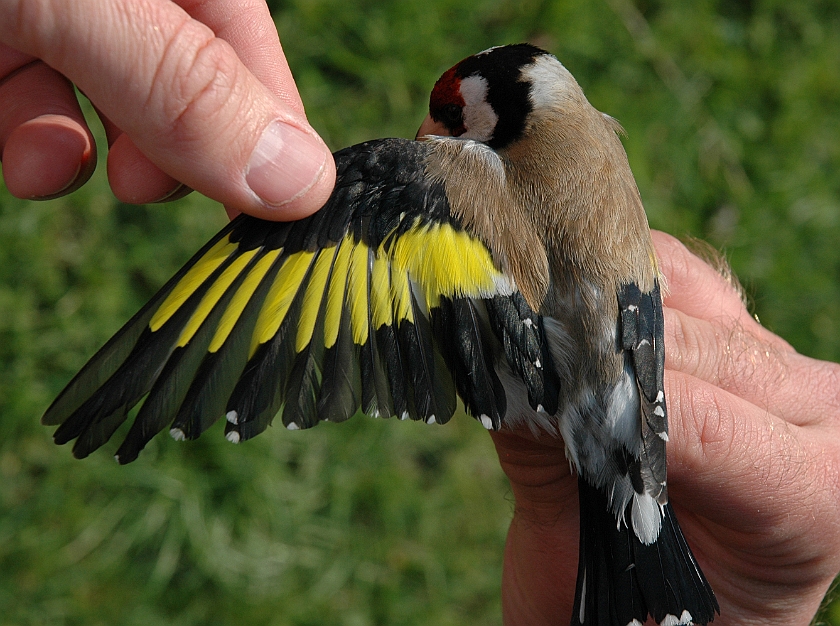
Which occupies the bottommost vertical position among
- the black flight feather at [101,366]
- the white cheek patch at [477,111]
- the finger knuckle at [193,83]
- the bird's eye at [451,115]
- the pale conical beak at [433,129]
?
the black flight feather at [101,366]

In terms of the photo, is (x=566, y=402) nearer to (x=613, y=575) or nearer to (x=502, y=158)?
(x=613, y=575)

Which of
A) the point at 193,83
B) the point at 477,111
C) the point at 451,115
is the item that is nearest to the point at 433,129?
the point at 451,115

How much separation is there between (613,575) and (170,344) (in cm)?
109

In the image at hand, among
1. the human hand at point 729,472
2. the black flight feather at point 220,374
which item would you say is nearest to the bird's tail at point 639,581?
the human hand at point 729,472

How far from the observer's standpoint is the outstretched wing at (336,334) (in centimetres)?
183

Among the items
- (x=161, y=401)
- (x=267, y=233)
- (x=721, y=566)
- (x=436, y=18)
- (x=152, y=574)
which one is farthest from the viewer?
(x=436, y=18)

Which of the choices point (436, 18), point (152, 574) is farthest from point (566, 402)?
point (436, 18)

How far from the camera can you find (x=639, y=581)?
1894 millimetres

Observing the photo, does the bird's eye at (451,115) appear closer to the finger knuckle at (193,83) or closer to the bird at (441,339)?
the bird at (441,339)

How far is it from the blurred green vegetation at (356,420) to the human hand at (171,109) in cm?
133

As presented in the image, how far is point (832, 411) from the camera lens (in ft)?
7.61

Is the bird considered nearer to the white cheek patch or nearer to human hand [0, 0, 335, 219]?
human hand [0, 0, 335, 219]

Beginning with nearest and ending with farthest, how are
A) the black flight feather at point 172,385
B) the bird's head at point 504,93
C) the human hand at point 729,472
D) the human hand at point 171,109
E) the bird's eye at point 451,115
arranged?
1. the human hand at point 171,109
2. the black flight feather at point 172,385
3. the human hand at point 729,472
4. the bird's head at point 504,93
5. the bird's eye at point 451,115

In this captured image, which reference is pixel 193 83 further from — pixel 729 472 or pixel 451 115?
pixel 729 472
